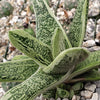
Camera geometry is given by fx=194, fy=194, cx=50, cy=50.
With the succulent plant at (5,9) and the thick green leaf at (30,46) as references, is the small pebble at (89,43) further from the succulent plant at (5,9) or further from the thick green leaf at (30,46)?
the succulent plant at (5,9)

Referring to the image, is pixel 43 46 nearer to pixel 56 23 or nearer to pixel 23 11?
pixel 56 23

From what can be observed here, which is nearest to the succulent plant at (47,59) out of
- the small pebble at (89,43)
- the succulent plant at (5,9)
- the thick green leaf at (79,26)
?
the thick green leaf at (79,26)

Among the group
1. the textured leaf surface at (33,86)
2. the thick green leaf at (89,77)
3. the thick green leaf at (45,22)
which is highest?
the thick green leaf at (45,22)

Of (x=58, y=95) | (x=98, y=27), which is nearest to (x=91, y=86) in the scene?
(x=58, y=95)

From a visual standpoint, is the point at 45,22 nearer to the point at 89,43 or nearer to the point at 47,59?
the point at 47,59

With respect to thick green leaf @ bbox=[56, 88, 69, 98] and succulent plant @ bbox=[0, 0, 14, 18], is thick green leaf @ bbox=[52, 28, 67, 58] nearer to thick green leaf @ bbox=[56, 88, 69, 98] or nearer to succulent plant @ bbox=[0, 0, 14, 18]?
thick green leaf @ bbox=[56, 88, 69, 98]

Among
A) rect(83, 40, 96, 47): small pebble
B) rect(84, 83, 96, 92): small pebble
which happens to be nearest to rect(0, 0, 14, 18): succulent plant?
rect(83, 40, 96, 47): small pebble
